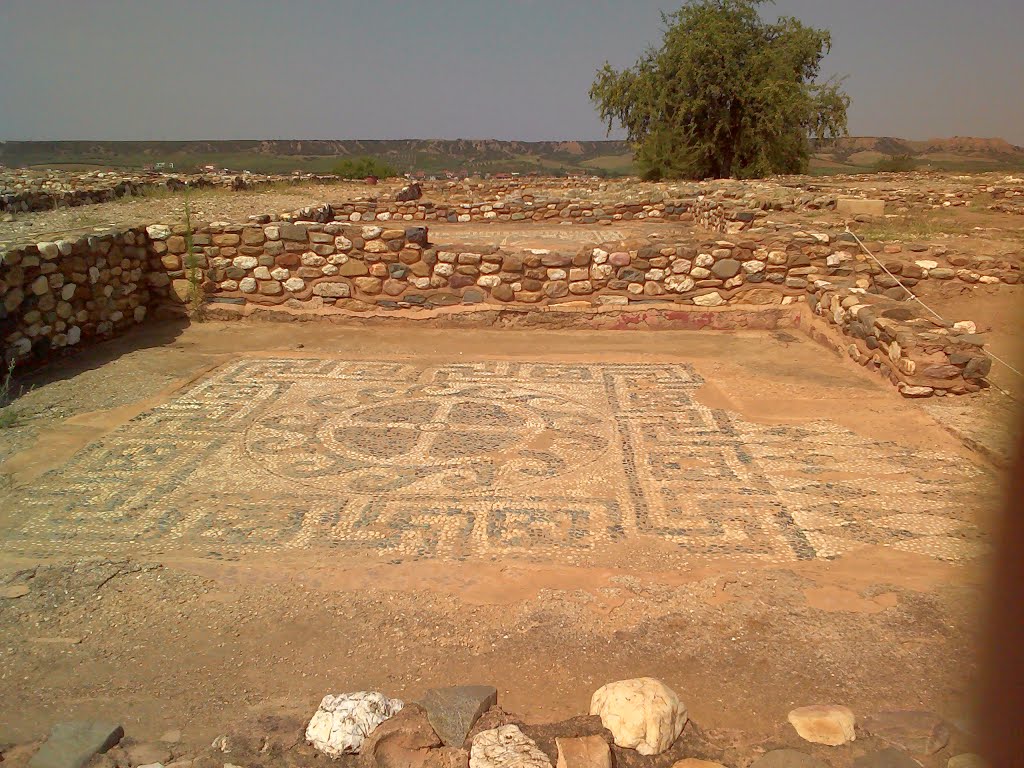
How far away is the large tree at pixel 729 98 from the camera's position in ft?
77.9

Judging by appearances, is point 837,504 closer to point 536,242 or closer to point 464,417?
point 464,417

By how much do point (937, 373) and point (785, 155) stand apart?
21.9 meters

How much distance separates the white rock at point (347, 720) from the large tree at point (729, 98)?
23.9 metres

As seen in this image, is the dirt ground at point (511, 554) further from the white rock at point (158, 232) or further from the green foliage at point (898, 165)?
the green foliage at point (898, 165)

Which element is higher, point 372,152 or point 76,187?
point 372,152

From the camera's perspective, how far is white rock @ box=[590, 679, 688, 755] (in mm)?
2139

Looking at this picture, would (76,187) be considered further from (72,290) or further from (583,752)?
(583,752)

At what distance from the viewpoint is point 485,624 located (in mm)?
2834

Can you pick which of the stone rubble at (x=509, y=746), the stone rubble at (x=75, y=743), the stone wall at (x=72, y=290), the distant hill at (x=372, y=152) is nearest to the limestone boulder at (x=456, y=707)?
the stone rubble at (x=509, y=746)

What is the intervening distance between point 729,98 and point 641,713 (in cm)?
2540

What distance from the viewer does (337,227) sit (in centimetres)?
741

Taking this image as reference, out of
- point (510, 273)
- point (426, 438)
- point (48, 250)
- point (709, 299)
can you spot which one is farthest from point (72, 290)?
point (709, 299)

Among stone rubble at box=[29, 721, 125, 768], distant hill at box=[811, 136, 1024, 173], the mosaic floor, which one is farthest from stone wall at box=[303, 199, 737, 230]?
distant hill at box=[811, 136, 1024, 173]

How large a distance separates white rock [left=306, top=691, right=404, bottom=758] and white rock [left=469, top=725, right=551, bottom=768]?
1.05ft
